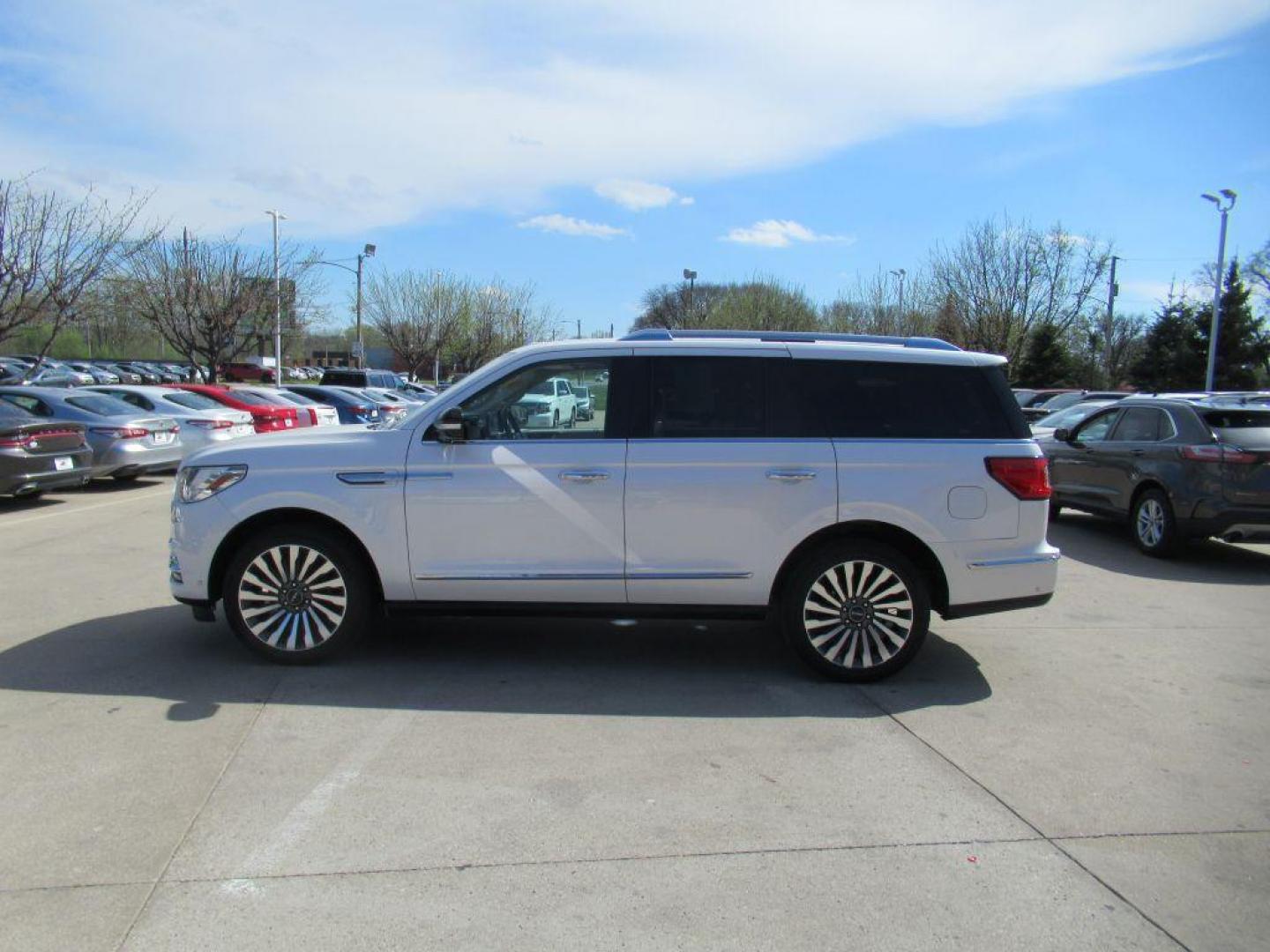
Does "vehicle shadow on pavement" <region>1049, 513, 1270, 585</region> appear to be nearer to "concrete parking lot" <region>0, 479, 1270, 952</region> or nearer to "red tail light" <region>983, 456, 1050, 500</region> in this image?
"concrete parking lot" <region>0, 479, 1270, 952</region>

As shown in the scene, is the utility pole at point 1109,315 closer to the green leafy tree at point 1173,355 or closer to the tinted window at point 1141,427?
the green leafy tree at point 1173,355

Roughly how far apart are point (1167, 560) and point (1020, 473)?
5.59 metres

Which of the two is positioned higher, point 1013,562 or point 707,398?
point 707,398

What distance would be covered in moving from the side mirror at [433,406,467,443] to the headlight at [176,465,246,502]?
3.87 ft

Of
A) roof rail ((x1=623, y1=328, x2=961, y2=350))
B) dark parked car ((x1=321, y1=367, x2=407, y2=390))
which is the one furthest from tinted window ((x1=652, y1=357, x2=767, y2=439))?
dark parked car ((x1=321, y1=367, x2=407, y2=390))

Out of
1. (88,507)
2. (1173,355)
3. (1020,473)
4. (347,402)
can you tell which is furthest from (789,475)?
(1173,355)

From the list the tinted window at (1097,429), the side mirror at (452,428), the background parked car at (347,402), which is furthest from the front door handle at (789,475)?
the background parked car at (347,402)

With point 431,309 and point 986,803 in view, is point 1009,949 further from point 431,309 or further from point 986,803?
point 431,309

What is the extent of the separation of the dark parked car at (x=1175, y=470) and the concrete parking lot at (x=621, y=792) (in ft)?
9.47

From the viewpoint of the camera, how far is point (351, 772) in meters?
4.12

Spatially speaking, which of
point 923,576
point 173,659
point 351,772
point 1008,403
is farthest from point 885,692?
point 173,659

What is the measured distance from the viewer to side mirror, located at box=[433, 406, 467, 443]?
5.33 m

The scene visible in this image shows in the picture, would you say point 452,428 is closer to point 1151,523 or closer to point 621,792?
point 621,792

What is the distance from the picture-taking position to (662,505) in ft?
17.3
